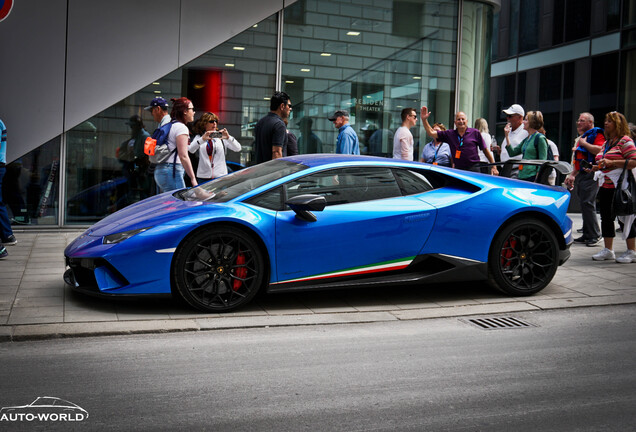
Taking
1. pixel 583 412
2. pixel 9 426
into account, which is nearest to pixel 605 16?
pixel 583 412

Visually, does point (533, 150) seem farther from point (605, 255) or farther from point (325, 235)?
point (325, 235)

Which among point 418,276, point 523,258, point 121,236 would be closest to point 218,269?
point 121,236

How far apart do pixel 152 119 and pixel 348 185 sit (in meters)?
6.44

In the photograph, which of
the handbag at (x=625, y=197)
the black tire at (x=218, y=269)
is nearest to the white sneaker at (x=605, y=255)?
the handbag at (x=625, y=197)

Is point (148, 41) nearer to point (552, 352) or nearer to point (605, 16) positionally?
point (552, 352)

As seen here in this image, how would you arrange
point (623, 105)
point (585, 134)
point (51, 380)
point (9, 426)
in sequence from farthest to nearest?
1. point (623, 105)
2. point (585, 134)
3. point (51, 380)
4. point (9, 426)

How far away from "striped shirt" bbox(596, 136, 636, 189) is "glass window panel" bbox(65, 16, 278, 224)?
581 centimetres

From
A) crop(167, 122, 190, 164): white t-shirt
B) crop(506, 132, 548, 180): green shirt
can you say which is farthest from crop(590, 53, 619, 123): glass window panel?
crop(167, 122, 190, 164): white t-shirt

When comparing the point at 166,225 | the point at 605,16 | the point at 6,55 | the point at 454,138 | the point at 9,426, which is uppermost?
the point at 605,16

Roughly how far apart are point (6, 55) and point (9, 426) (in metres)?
8.73

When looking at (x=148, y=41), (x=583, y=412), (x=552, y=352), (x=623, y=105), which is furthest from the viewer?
(x=623, y=105)

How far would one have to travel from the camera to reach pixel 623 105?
65.1 ft

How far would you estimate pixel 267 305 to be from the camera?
6.41 metres
